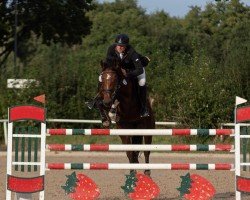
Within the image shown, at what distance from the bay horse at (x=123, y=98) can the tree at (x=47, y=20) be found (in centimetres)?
2547

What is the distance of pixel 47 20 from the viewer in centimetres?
3616

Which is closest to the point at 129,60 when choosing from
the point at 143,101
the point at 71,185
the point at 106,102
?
the point at 143,101

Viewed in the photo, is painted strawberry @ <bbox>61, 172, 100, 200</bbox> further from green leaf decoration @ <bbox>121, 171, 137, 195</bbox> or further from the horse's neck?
the horse's neck

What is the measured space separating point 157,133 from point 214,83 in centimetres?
1549

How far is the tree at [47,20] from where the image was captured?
36156mm

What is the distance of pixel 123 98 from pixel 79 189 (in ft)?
5.07

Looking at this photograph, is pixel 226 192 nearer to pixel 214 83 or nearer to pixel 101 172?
pixel 101 172

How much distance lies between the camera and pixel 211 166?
852 centimetres

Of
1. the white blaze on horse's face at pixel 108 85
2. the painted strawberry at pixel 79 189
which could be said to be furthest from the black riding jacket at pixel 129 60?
the painted strawberry at pixel 79 189

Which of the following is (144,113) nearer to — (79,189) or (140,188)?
(140,188)

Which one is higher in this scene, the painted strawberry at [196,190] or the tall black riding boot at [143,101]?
the tall black riding boot at [143,101]

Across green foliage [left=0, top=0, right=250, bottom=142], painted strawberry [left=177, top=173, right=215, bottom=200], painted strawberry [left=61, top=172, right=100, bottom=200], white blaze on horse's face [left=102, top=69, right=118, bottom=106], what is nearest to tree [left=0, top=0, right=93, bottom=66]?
green foliage [left=0, top=0, right=250, bottom=142]

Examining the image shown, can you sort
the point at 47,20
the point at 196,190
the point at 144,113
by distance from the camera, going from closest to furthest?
the point at 196,190 < the point at 144,113 < the point at 47,20

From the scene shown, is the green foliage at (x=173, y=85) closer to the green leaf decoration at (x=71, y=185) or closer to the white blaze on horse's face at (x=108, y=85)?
the white blaze on horse's face at (x=108, y=85)
